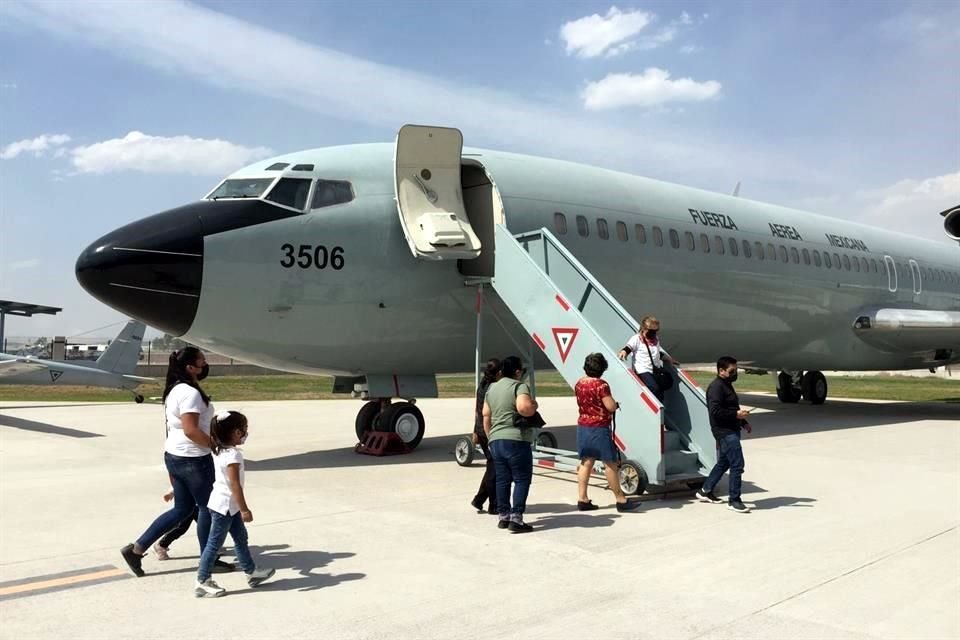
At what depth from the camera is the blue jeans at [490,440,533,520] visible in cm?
675

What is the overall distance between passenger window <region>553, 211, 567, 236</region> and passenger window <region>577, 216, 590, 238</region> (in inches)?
11.1

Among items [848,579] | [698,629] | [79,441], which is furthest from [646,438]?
[79,441]

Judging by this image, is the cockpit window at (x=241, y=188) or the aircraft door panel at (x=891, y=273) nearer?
the cockpit window at (x=241, y=188)

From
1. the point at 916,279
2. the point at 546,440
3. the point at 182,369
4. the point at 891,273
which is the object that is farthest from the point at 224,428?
the point at 916,279

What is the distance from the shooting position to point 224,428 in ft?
16.8

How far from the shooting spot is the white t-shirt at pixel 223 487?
509 cm

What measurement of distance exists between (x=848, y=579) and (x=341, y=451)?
8078 mm

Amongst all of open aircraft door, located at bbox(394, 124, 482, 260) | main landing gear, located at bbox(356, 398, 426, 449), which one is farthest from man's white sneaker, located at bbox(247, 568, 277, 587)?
main landing gear, located at bbox(356, 398, 426, 449)

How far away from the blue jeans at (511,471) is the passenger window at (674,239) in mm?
7436

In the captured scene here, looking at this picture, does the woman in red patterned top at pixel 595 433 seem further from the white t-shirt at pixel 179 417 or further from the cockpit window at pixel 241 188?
the cockpit window at pixel 241 188

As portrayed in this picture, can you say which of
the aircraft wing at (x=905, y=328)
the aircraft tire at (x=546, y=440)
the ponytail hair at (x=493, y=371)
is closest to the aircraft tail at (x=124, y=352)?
the aircraft tire at (x=546, y=440)

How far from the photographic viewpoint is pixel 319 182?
33.8ft

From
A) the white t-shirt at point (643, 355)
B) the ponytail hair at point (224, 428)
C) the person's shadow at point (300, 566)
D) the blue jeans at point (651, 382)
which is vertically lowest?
the person's shadow at point (300, 566)

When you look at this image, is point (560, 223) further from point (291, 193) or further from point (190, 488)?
point (190, 488)
